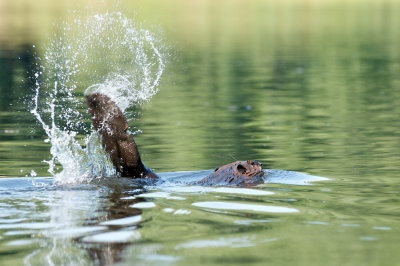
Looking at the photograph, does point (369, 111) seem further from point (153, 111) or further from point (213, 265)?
point (213, 265)

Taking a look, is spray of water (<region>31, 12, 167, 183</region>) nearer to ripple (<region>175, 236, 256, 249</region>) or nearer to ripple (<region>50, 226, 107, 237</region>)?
ripple (<region>50, 226, 107, 237</region>)

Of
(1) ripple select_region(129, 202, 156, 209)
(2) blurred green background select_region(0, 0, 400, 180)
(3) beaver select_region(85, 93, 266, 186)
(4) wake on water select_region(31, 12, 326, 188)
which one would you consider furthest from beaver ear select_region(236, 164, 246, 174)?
(1) ripple select_region(129, 202, 156, 209)

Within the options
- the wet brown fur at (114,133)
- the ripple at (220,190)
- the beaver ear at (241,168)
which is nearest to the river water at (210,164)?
the ripple at (220,190)

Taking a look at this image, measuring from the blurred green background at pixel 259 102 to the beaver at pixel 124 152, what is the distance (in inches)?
63.8

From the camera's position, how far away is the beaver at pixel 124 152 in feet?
29.6

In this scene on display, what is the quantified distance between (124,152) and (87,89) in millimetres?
921

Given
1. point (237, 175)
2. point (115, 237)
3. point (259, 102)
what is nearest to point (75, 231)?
point (115, 237)

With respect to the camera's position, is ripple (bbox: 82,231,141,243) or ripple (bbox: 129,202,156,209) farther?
ripple (bbox: 129,202,156,209)

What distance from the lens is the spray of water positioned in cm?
977

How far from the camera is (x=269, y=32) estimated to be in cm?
4966

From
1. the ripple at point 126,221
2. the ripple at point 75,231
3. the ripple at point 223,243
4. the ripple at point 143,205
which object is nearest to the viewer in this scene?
the ripple at point 223,243

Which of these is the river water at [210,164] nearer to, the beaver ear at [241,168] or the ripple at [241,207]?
the ripple at [241,207]

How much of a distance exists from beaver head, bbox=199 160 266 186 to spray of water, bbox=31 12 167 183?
1.36 m

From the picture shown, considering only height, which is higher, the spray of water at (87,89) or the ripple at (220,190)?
the spray of water at (87,89)
